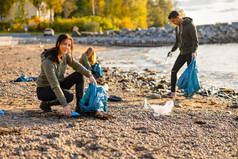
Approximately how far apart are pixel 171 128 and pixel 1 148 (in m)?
2.25

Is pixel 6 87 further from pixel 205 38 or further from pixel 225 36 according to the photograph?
pixel 225 36

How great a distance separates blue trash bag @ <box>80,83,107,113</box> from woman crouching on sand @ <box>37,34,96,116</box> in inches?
4.5

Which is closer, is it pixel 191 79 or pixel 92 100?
pixel 92 100

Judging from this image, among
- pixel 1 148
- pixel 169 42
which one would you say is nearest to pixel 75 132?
pixel 1 148

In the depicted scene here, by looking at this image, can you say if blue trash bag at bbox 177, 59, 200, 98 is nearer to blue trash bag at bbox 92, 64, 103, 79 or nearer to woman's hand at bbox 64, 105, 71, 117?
blue trash bag at bbox 92, 64, 103, 79

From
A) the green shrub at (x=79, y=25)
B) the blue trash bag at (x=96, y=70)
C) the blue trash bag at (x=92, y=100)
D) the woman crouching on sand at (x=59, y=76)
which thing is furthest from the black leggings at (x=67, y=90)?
the green shrub at (x=79, y=25)

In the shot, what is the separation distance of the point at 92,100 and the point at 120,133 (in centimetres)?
85

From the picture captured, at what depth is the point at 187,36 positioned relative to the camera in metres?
5.98

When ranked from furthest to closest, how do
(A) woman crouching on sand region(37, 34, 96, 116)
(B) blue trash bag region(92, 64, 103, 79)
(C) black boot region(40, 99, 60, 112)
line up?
(B) blue trash bag region(92, 64, 103, 79) < (C) black boot region(40, 99, 60, 112) < (A) woman crouching on sand region(37, 34, 96, 116)

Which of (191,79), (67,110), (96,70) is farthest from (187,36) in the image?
(67,110)

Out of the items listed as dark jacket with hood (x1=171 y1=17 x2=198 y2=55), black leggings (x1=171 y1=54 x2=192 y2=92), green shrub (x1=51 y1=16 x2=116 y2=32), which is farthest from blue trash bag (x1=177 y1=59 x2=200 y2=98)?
green shrub (x1=51 y1=16 x2=116 y2=32)

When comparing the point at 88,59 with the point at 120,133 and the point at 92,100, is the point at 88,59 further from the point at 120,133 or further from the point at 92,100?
the point at 120,133

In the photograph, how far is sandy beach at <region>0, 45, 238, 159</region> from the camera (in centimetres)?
319

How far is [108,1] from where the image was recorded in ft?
137
